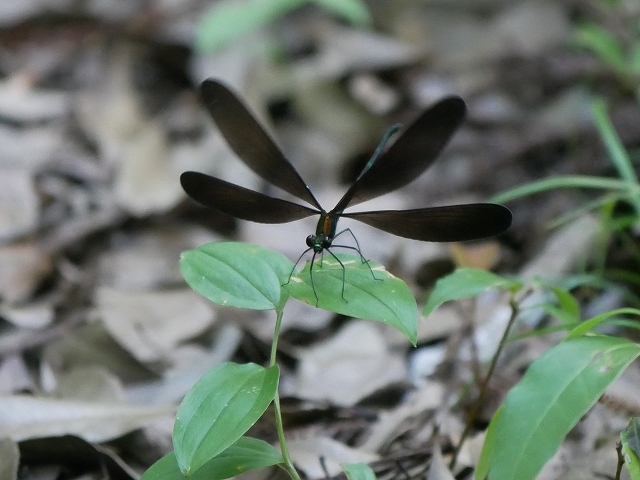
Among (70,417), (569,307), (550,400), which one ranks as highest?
(550,400)

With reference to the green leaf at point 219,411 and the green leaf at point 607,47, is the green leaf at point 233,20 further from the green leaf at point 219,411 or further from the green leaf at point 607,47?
the green leaf at point 219,411

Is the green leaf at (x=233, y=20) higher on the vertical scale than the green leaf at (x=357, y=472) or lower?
higher

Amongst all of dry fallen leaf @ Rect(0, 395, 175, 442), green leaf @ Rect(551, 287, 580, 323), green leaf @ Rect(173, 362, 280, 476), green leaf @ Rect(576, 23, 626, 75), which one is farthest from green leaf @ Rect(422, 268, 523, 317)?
green leaf @ Rect(576, 23, 626, 75)

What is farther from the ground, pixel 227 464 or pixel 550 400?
pixel 550 400

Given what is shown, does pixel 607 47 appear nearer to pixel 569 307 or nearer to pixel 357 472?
pixel 569 307

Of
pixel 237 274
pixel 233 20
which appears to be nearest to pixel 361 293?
pixel 237 274

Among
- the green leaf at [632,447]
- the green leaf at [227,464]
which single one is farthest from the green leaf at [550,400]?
the green leaf at [227,464]
